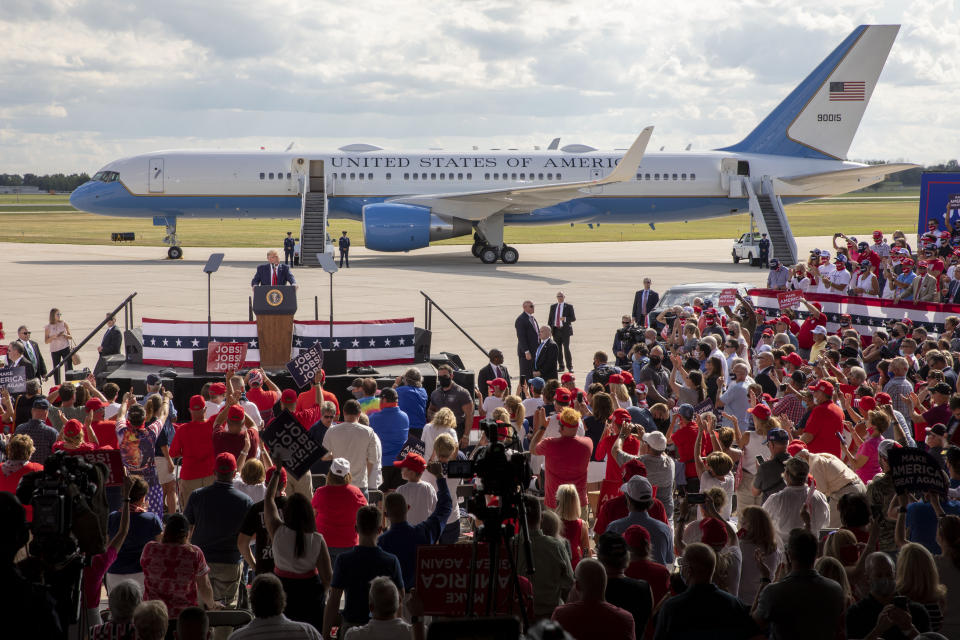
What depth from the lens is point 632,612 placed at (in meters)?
5.73

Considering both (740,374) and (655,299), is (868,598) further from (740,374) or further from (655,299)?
(655,299)

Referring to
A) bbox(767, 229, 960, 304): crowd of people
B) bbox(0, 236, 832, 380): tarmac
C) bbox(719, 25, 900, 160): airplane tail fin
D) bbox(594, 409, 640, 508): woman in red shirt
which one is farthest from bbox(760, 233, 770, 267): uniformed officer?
bbox(594, 409, 640, 508): woman in red shirt

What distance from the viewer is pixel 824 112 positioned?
3912cm

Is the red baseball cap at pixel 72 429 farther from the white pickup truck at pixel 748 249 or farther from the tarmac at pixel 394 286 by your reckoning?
the white pickup truck at pixel 748 249

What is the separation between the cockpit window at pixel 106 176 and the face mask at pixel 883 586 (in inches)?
1371

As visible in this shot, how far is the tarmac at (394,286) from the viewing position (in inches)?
869

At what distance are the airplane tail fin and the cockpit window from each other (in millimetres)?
22760

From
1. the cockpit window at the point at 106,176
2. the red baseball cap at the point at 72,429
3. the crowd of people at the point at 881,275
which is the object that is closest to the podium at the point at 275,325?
the red baseball cap at the point at 72,429

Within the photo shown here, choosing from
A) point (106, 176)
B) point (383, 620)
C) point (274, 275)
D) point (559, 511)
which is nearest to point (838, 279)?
point (274, 275)

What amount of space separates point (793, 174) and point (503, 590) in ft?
118

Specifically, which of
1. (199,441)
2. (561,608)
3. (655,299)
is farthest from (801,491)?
(655,299)

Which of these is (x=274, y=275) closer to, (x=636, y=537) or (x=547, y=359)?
(x=547, y=359)

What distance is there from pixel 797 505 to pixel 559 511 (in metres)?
1.72

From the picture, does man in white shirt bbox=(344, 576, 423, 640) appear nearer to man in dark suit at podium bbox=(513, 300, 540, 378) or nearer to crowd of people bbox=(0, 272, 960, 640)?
crowd of people bbox=(0, 272, 960, 640)
